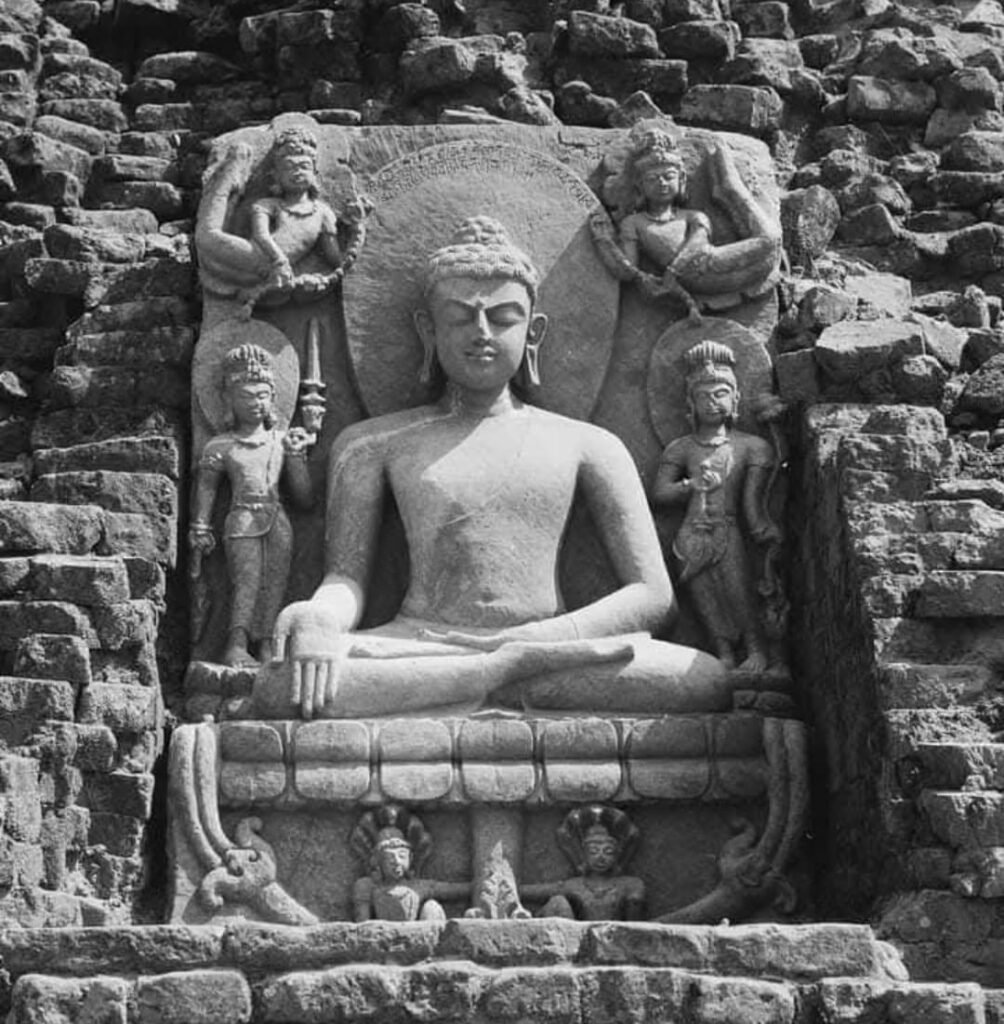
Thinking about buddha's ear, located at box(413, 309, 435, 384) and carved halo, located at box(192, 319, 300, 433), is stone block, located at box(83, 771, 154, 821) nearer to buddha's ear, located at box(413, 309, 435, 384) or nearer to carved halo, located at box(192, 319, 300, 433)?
carved halo, located at box(192, 319, 300, 433)

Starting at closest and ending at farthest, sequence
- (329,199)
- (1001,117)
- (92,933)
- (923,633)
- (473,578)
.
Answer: (92,933) < (923,633) < (473,578) < (329,199) < (1001,117)

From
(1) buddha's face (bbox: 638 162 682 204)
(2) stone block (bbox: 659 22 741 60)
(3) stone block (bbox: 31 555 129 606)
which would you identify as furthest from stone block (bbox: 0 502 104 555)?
(2) stone block (bbox: 659 22 741 60)

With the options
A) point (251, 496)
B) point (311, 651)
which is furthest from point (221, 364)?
point (311, 651)

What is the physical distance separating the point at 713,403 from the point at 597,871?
2.53m

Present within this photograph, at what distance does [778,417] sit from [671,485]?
62 centimetres

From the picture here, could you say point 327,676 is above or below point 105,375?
below

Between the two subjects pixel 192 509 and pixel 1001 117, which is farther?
pixel 1001 117

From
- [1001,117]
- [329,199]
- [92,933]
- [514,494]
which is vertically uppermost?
[1001,117]

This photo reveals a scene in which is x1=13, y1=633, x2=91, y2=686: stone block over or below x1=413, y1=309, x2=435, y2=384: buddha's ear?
below

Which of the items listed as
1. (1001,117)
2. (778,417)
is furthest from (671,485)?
(1001,117)

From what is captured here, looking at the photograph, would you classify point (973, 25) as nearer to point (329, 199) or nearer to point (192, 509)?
point (329, 199)

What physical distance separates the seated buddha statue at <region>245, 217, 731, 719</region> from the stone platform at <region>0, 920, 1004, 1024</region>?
2.24 m

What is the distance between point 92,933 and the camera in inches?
516

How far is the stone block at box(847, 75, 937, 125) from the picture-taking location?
19.3m
